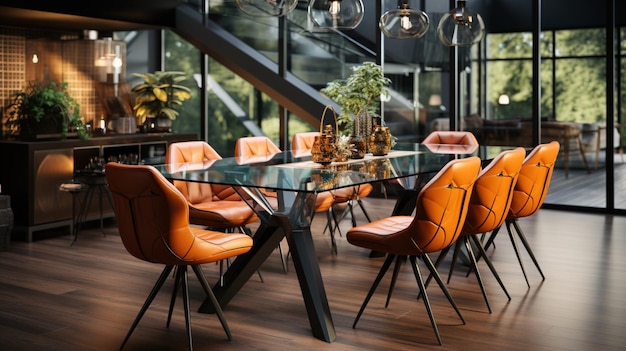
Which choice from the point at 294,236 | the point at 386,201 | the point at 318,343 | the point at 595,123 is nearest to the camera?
the point at 318,343

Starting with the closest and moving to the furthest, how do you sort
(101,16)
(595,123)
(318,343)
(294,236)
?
1. (318,343)
2. (294,236)
3. (101,16)
4. (595,123)

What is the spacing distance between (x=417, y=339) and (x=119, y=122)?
562cm

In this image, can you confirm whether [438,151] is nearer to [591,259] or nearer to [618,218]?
[591,259]

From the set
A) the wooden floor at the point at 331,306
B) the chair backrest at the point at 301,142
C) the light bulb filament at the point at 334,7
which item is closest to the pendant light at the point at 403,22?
the light bulb filament at the point at 334,7

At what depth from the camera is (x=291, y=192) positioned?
4.85 m

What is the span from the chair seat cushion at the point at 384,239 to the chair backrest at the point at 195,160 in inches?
66.4

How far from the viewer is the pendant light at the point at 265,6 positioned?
4680 mm

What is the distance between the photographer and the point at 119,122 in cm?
919

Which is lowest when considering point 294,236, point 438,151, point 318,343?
point 318,343

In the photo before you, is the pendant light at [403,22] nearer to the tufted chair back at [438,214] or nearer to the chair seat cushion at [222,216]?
the tufted chair back at [438,214]

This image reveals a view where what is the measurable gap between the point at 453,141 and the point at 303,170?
115 inches

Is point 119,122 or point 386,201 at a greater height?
point 119,122

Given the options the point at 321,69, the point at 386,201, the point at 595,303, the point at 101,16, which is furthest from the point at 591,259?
the point at 101,16

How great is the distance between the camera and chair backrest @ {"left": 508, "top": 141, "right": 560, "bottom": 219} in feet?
18.8
